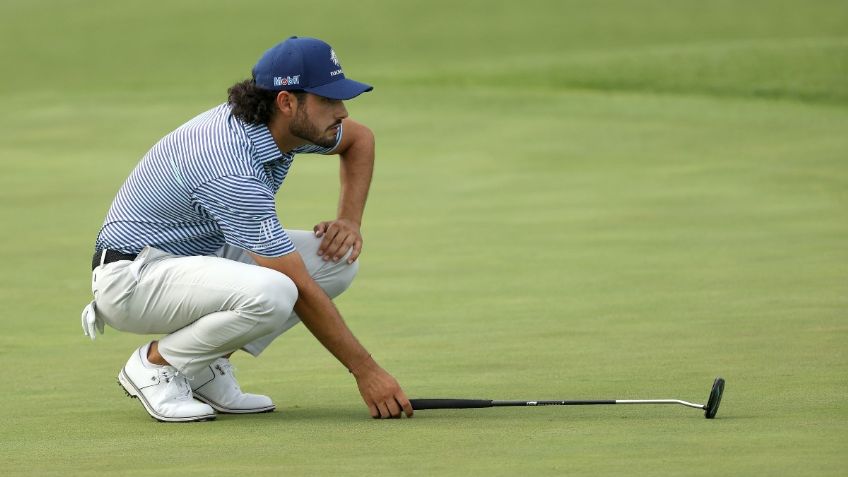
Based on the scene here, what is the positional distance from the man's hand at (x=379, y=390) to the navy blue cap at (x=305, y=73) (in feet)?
2.67

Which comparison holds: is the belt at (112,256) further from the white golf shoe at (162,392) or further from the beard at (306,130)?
the beard at (306,130)

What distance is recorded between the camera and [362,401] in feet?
16.6

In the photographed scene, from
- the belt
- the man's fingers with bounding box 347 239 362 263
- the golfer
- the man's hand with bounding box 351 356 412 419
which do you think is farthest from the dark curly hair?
the man's hand with bounding box 351 356 412 419

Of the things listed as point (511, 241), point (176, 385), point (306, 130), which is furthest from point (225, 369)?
point (511, 241)

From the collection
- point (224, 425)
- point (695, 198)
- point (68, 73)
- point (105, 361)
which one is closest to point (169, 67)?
point (68, 73)

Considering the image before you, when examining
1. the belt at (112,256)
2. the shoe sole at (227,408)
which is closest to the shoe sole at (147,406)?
the shoe sole at (227,408)

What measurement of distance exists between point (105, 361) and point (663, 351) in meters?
2.18

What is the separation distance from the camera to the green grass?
4266 millimetres

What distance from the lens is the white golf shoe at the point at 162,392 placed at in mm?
4695

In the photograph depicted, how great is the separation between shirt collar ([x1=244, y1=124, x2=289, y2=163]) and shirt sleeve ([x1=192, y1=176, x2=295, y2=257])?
95 millimetres

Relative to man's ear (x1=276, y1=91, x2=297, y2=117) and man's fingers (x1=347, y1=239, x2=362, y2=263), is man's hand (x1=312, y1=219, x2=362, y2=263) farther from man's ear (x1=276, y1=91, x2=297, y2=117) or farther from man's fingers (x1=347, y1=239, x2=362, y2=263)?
man's ear (x1=276, y1=91, x2=297, y2=117)

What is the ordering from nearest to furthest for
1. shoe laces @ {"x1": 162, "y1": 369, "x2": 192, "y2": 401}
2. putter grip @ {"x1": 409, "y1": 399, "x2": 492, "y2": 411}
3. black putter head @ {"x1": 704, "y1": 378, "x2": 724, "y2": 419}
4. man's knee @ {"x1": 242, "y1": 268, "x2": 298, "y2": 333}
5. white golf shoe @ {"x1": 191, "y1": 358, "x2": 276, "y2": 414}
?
1. black putter head @ {"x1": 704, "y1": 378, "x2": 724, "y2": 419}
2. man's knee @ {"x1": 242, "y1": 268, "x2": 298, "y2": 333}
3. putter grip @ {"x1": 409, "y1": 399, "x2": 492, "y2": 411}
4. shoe laces @ {"x1": 162, "y1": 369, "x2": 192, "y2": 401}
5. white golf shoe @ {"x1": 191, "y1": 358, "x2": 276, "y2": 414}

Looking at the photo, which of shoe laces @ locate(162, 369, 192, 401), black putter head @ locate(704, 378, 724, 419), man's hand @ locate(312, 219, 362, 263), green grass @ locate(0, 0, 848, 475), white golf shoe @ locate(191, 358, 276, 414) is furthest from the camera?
man's hand @ locate(312, 219, 362, 263)

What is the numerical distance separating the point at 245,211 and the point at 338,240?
0.72m
